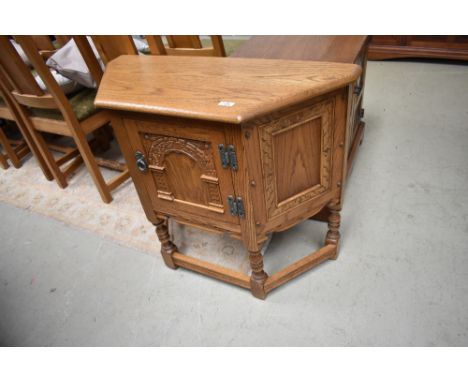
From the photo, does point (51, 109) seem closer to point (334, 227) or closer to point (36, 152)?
point (36, 152)

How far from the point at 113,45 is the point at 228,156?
1.08m

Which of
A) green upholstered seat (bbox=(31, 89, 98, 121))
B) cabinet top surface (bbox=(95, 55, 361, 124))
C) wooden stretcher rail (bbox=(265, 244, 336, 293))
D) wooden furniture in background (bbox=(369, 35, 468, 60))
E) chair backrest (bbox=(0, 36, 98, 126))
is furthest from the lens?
wooden furniture in background (bbox=(369, 35, 468, 60))

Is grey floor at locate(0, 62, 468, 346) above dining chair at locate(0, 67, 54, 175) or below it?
below

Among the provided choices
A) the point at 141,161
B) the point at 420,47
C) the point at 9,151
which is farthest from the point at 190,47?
the point at 420,47

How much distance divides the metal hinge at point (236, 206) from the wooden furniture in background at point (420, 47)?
2.40m

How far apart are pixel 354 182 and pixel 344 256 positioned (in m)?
0.54

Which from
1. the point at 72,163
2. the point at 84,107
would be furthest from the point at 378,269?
A: the point at 72,163

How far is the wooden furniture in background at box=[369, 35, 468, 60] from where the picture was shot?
2.72 meters

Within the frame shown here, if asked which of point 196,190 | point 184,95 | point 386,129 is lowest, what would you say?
point 386,129

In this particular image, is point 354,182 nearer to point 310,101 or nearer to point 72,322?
point 310,101

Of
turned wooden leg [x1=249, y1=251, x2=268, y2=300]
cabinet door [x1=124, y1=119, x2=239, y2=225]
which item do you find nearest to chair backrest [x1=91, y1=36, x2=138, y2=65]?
Result: cabinet door [x1=124, y1=119, x2=239, y2=225]

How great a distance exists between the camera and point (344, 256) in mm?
1505

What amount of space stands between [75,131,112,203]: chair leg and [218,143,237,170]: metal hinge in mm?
1127

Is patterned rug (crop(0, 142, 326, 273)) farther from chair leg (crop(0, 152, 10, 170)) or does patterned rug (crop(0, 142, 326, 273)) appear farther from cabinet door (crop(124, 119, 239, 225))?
cabinet door (crop(124, 119, 239, 225))
